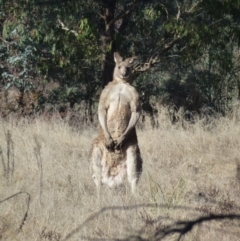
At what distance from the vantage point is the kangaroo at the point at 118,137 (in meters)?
8.28

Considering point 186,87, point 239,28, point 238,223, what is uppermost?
point 239,28

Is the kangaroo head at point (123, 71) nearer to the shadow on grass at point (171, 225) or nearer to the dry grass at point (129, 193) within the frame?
the dry grass at point (129, 193)

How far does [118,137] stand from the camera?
338 inches

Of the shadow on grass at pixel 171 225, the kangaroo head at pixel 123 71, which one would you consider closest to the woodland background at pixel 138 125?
the shadow on grass at pixel 171 225

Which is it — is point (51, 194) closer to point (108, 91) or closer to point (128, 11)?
point (108, 91)

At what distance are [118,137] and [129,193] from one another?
1.33 metres

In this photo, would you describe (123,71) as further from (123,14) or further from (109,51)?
(123,14)

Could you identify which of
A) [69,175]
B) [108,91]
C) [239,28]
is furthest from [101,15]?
[69,175]

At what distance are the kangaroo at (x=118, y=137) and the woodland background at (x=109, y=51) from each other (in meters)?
4.31

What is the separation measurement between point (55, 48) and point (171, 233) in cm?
827

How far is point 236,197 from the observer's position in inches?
287

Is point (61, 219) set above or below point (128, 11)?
below

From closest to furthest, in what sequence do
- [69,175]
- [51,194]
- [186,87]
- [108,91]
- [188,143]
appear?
[51,194] → [69,175] → [108,91] → [188,143] → [186,87]

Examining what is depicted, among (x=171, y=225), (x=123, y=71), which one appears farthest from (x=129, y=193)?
(x=123, y=71)
